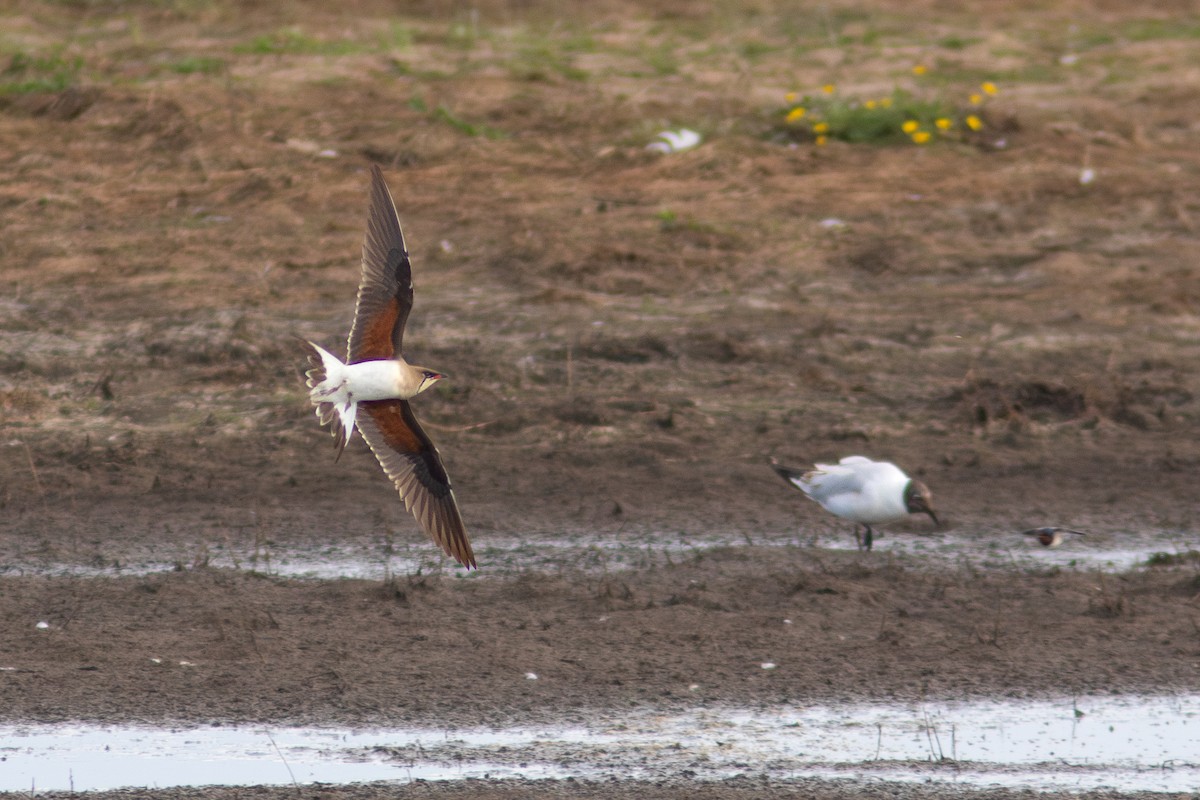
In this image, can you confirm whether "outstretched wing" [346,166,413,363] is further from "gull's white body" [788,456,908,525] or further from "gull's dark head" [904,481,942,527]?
"gull's dark head" [904,481,942,527]

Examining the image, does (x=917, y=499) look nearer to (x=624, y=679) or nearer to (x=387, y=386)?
(x=624, y=679)

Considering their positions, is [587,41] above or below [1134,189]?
above

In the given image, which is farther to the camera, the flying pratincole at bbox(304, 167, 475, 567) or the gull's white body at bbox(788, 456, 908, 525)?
the gull's white body at bbox(788, 456, 908, 525)

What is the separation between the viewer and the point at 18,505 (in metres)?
7.56

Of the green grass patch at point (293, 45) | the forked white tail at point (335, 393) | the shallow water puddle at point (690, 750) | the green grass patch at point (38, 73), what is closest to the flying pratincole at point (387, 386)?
the forked white tail at point (335, 393)

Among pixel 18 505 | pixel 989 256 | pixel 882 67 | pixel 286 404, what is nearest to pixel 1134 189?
pixel 989 256

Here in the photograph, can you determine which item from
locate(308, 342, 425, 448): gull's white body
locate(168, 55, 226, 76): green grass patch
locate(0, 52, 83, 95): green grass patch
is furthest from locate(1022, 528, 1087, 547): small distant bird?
locate(0, 52, 83, 95): green grass patch

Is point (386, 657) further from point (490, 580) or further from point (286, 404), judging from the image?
point (286, 404)

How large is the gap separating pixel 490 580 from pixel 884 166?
6097 millimetres

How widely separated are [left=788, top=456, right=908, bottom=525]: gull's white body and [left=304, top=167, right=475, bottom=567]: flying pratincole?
189cm

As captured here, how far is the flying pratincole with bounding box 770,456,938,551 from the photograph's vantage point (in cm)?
703

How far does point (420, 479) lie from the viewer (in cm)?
611

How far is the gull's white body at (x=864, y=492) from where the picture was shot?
23.1ft

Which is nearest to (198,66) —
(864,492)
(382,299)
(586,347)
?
(586,347)
